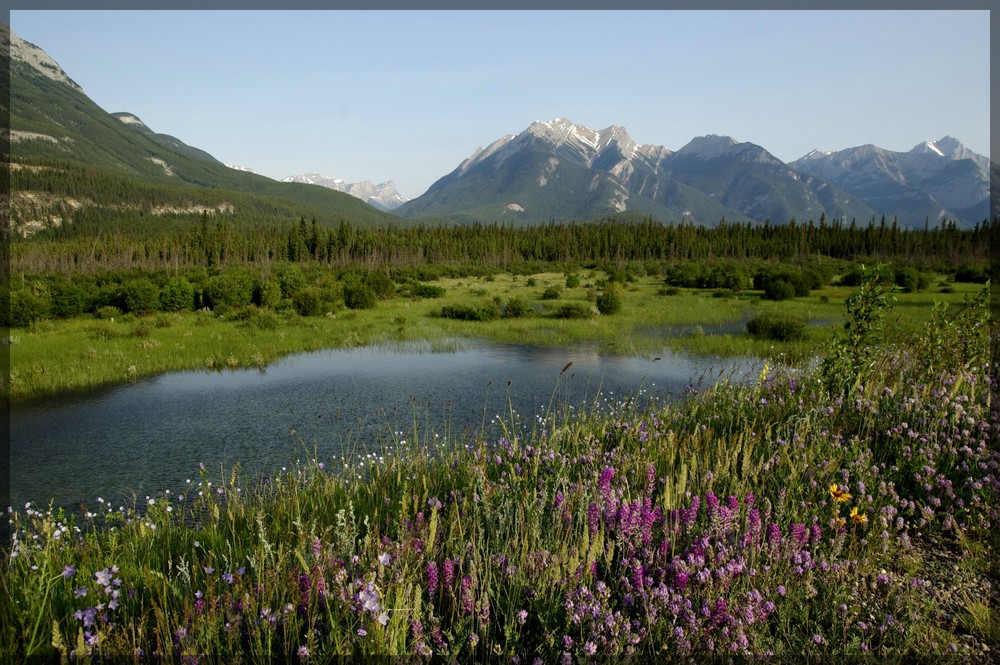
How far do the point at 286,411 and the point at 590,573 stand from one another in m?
13.4

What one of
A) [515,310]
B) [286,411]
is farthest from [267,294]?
[286,411]

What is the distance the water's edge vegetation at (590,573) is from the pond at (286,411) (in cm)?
347

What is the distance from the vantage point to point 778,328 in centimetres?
2625

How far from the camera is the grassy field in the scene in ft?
67.2

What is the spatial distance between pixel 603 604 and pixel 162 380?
20.3m

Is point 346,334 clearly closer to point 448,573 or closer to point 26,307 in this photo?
point 26,307

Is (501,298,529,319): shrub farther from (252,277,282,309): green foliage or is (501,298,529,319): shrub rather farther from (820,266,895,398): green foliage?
(820,266,895,398): green foliage

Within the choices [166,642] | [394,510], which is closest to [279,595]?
[166,642]

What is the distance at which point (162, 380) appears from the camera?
19.4 meters

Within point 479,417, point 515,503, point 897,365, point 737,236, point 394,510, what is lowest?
point 479,417

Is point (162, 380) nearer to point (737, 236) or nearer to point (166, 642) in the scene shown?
point (166, 642)

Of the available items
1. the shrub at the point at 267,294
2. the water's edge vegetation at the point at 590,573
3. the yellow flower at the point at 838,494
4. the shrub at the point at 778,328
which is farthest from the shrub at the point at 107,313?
the yellow flower at the point at 838,494

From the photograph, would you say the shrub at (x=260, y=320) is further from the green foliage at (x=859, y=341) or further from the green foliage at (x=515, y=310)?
the green foliage at (x=859, y=341)

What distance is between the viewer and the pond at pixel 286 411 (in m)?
11.1
